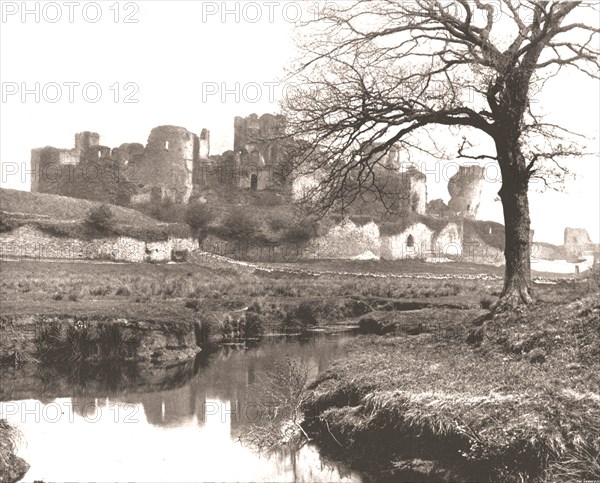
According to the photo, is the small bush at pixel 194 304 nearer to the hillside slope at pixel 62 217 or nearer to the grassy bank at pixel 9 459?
the grassy bank at pixel 9 459

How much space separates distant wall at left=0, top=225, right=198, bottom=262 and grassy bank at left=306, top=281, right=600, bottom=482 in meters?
27.1

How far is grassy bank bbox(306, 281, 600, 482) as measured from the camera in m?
6.53

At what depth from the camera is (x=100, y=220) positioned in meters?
38.1

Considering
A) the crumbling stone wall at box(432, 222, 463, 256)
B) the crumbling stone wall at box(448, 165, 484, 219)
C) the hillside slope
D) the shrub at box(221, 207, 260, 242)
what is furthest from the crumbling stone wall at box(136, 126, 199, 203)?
the crumbling stone wall at box(448, 165, 484, 219)

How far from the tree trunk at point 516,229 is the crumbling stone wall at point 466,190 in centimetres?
5789

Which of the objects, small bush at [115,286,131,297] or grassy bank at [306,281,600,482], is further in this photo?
small bush at [115,286,131,297]

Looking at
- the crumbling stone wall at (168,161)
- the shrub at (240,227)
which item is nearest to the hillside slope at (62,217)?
the shrub at (240,227)

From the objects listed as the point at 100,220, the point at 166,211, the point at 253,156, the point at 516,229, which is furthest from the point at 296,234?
the point at 516,229

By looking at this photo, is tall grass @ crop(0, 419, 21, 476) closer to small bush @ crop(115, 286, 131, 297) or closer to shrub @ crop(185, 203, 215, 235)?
small bush @ crop(115, 286, 131, 297)

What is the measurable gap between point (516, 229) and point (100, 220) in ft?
96.6

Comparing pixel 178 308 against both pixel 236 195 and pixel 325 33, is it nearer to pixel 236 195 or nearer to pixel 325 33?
pixel 325 33

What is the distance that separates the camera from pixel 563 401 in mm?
7105

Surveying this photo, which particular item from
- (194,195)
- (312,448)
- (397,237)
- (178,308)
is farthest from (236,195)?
(312,448)

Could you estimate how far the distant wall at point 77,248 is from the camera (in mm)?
34688
